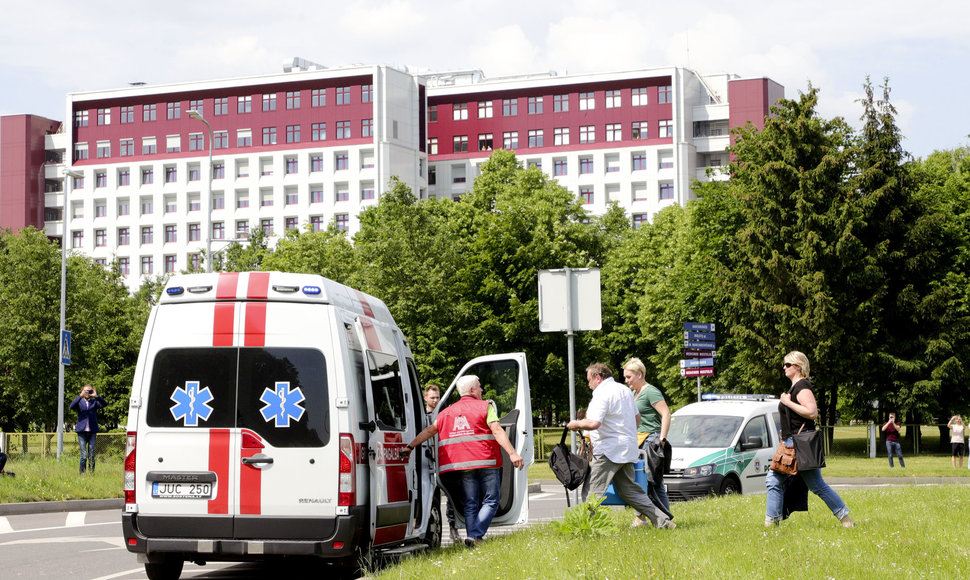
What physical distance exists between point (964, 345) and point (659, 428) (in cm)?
3485

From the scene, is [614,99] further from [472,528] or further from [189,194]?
[472,528]

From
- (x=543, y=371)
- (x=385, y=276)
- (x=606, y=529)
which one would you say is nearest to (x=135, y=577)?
(x=606, y=529)

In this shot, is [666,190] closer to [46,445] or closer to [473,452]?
[46,445]

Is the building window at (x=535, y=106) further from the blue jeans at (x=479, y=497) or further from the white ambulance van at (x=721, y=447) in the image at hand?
the blue jeans at (x=479, y=497)

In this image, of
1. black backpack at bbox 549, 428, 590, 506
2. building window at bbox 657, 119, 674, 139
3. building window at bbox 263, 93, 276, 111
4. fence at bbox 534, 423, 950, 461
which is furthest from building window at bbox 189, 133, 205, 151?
black backpack at bbox 549, 428, 590, 506

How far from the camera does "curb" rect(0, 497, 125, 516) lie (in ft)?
62.8

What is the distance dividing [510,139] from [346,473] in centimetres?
10114

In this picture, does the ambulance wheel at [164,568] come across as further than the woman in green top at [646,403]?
No

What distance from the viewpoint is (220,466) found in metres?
9.70

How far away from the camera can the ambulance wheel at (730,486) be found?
18.9 metres

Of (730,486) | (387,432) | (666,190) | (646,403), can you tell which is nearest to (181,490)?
(387,432)

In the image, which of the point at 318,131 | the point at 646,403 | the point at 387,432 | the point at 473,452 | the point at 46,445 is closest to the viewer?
the point at 387,432

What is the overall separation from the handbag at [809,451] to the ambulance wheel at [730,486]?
8292 mm

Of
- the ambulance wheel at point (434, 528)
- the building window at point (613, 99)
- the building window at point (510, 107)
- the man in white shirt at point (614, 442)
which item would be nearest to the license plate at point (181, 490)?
the ambulance wheel at point (434, 528)
